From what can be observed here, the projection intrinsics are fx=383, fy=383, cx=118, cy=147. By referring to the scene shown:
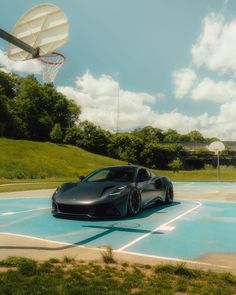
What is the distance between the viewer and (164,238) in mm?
6949

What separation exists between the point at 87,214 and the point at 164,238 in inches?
85.6

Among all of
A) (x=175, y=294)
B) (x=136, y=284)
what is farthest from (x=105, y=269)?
(x=175, y=294)

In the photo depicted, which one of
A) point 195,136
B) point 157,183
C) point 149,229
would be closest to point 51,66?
point 157,183

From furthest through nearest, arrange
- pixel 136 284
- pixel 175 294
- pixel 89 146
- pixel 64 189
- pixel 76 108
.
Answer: pixel 76 108, pixel 89 146, pixel 64 189, pixel 136 284, pixel 175 294

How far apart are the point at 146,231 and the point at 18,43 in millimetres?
4283

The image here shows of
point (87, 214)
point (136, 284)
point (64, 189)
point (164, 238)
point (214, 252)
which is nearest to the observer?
point (136, 284)

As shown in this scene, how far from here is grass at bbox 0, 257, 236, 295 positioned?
397cm

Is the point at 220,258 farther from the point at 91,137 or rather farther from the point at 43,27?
the point at 91,137

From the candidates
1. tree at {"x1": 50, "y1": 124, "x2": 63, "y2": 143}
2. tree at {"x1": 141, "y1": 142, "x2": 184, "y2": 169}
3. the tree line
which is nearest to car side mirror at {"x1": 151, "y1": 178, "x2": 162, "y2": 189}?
the tree line

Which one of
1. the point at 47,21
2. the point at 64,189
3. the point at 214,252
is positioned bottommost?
the point at 214,252

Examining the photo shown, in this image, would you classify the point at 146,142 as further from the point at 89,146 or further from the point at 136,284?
the point at 136,284

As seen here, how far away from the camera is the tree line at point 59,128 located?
231ft

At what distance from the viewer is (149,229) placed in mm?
7801

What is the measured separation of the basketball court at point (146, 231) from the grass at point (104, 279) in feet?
2.54
